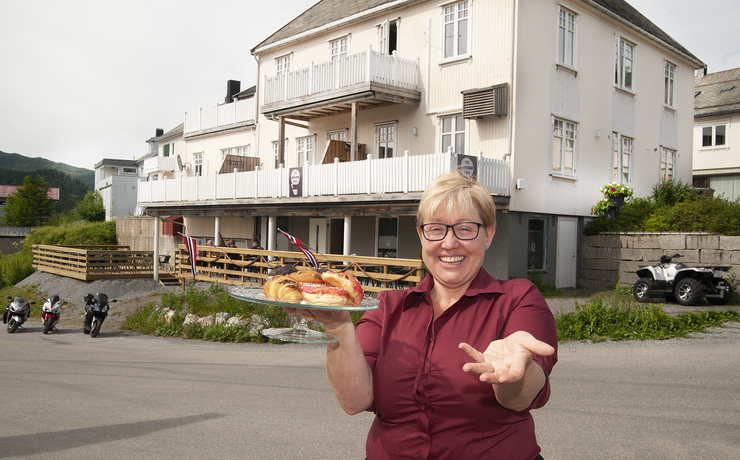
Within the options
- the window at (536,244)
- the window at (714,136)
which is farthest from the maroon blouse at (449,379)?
the window at (714,136)

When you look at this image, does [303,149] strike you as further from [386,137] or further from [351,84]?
[351,84]

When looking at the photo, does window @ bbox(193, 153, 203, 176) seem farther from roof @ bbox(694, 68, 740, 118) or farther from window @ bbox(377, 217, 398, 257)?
roof @ bbox(694, 68, 740, 118)

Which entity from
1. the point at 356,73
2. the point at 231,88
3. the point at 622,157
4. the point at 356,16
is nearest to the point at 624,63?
the point at 622,157

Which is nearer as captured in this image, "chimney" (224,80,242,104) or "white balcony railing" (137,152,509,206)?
"white balcony railing" (137,152,509,206)

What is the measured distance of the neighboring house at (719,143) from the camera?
3123cm

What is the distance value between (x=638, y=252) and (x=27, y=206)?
7657 centimetres

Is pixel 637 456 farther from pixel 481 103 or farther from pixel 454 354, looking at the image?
pixel 481 103

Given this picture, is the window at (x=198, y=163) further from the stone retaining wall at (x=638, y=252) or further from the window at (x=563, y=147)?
the stone retaining wall at (x=638, y=252)

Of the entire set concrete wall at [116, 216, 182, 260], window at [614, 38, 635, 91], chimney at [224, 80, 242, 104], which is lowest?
concrete wall at [116, 216, 182, 260]

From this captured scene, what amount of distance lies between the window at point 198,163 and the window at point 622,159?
20.9 meters

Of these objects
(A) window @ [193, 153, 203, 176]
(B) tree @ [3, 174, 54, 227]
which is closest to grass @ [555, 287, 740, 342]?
(A) window @ [193, 153, 203, 176]

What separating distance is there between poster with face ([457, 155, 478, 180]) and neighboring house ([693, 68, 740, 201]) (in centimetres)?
2121

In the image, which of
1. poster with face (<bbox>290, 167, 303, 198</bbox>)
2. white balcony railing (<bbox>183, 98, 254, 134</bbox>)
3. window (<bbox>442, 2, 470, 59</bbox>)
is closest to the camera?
window (<bbox>442, 2, 470, 59</bbox>)

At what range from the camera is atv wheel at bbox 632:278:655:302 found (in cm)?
1495
